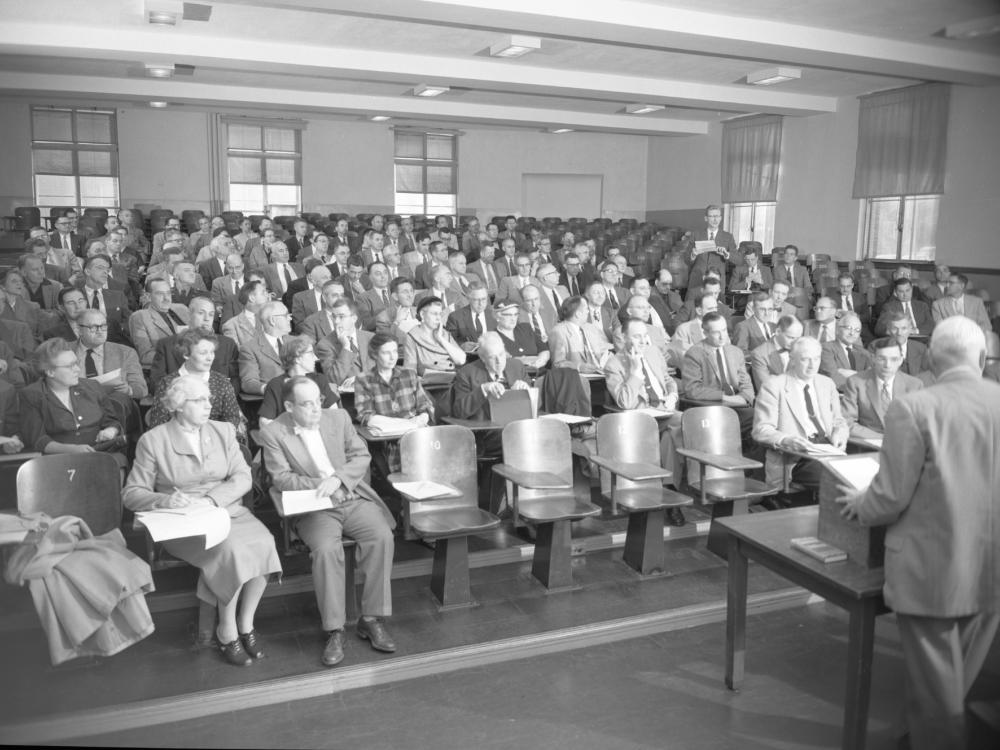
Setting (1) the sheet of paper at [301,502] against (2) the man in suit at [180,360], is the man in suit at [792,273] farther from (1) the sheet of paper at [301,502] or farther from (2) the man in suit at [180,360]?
(1) the sheet of paper at [301,502]

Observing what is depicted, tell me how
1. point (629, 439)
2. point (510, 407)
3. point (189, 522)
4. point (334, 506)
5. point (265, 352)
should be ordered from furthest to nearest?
point (265, 352), point (510, 407), point (629, 439), point (334, 506), point (189, 522)

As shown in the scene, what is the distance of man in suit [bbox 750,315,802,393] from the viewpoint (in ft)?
17.4

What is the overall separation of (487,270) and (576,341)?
11.8ft

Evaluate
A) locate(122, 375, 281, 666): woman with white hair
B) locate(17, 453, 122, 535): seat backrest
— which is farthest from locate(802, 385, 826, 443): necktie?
locate(17, 453, 122, 535): seat backrest

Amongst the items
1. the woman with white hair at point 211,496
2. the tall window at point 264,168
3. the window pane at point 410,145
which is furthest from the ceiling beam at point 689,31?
the window pane at point 410,145

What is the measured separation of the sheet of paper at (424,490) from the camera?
350 centimetres

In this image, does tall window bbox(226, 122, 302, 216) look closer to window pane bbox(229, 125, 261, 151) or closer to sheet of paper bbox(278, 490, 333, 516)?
window pane bbox(229, 125, 261, 151)

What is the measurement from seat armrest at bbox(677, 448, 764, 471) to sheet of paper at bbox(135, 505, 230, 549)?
7.18ft

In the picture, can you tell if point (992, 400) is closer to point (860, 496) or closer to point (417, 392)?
point (860, 496)

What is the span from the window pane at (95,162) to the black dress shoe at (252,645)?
13496 mm

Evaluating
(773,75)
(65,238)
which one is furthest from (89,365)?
(773,75)

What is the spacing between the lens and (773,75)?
32.9ft

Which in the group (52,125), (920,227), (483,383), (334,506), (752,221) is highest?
(52,125)

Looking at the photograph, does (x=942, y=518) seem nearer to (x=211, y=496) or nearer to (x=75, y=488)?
(x=211, y=496)
